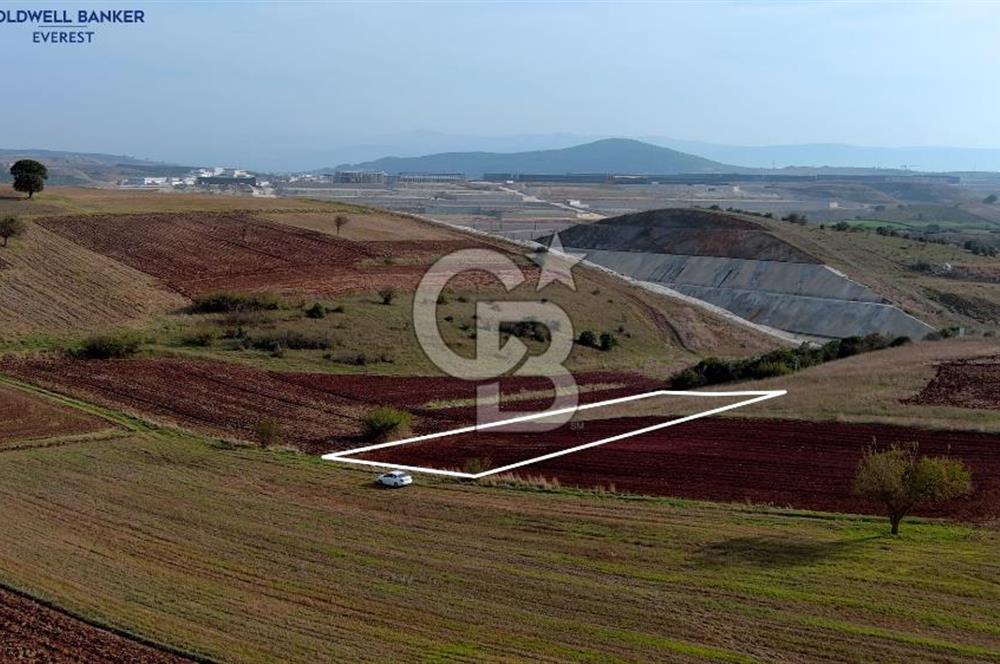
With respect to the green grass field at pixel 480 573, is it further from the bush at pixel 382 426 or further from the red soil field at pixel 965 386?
the red soil field at pixel 965 386

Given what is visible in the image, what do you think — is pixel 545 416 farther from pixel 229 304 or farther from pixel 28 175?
pixel 28 175

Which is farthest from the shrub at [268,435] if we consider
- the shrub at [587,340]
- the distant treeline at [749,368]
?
the shrub at [587,340]

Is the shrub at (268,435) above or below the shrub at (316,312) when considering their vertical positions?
below

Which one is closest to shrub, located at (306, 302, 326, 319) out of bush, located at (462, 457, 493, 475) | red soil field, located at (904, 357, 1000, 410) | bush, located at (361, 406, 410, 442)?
bush, located at (361, 406, 410, 442)

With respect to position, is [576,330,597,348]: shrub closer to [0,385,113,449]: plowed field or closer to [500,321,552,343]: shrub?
[500,321,552,343]: shrub

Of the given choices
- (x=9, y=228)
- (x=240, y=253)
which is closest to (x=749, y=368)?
(x=240, y=253)

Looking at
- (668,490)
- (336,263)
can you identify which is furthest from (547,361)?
(668,490)

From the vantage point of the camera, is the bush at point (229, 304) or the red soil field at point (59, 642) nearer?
the red soil field at point (59, 642)
